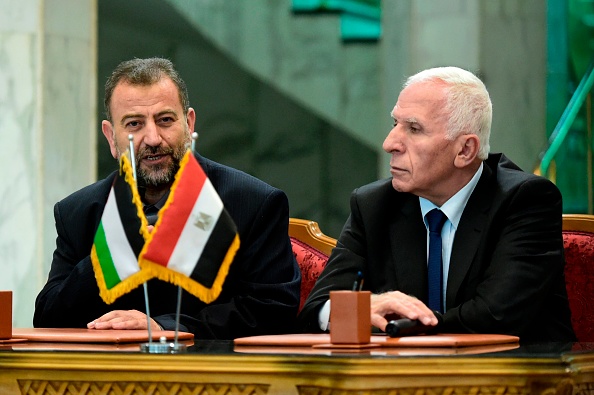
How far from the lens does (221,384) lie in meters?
2.32

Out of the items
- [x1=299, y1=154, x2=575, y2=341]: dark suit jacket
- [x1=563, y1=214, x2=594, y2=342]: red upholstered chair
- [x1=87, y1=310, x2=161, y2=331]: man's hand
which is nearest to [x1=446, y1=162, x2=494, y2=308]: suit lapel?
[x1=299, y1=154, x2=575, y2=341]: dark suit jacket

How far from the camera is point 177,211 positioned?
2.52 meters

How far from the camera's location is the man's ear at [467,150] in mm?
3244

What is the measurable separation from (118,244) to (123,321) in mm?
447

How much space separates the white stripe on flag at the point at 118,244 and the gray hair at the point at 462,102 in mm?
1055

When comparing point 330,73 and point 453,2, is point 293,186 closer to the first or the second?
point 330,73

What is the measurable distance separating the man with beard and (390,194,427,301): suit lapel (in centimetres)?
34

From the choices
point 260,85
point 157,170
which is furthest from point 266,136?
point 157,170

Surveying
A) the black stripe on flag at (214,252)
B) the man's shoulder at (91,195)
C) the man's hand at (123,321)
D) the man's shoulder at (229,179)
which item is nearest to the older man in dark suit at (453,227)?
the man's shoulder at (229,179)

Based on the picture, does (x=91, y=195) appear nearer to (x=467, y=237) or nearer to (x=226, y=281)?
(x=226, y=281)

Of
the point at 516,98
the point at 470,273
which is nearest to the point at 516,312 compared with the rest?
the point at 470,273

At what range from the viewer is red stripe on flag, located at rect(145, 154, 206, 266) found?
250cm

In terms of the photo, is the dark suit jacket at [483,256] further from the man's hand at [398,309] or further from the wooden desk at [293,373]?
the wooden desk at [293,373]

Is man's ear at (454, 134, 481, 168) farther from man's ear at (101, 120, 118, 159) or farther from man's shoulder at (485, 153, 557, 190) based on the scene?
man's ear at (101, 120, 118, 159)
